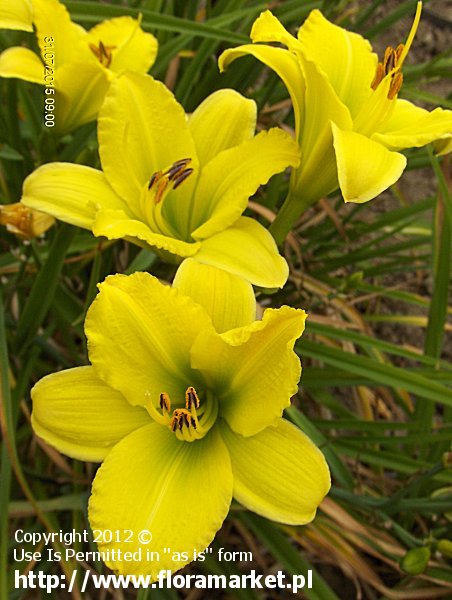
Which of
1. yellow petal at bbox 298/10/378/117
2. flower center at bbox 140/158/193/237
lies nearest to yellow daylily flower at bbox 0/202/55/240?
flower center at bbox 140/158/193/237

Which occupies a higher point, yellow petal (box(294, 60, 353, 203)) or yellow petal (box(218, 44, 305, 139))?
yellow petal (box(218, 44, 305, 139))

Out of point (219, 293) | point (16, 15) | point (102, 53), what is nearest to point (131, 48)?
point (102, 53)

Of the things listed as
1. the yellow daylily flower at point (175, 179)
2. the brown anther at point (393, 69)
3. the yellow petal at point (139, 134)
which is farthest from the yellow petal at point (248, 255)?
the brown anther at point (393, 69)

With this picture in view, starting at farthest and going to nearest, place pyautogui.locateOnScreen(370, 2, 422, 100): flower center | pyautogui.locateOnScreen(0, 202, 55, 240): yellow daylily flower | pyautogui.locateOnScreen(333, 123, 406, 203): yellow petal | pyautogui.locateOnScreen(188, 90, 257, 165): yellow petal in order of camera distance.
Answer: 1. pyautogui.locateOnScreen(0, 202, 55, 240): yellow daylily flower
2. pyautogui.locateOnScreen(188, 90, 257, 165): yellow petal
3. pyautogui.locateOnScreen(370, 2, 422, 100): flower center
4. pyautogui.locateOnScreen(333, 123, 406, 203): yellow petal

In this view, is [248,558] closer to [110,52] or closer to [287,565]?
[287,565]

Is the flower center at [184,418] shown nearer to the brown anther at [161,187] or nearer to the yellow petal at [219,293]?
the yellow petal at [219,293]

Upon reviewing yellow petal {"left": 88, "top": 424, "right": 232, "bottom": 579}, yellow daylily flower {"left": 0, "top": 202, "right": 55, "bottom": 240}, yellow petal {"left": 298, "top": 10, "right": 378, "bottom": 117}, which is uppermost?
yellow petal {"left": 298, "top": 10, "right": 378, "bottom": 117}

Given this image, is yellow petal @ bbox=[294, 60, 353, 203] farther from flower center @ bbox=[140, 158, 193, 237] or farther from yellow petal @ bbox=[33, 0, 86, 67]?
yellow petal @ bbox=[33, 0, 86, 67]

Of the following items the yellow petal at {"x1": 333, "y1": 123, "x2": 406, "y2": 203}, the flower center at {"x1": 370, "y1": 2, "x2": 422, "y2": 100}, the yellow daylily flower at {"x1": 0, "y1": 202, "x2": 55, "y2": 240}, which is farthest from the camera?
the yellow daylily flower at {"x1": 0, "y1": 202, "x2": 55, "y2": 240}
